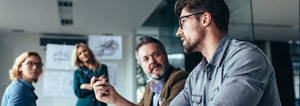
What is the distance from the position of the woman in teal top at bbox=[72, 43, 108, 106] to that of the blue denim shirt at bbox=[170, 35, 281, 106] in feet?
4.08

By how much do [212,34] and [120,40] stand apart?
136 cm

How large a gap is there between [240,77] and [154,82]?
1049 mm

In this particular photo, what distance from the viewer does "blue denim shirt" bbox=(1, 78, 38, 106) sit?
75.5 inches

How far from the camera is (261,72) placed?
0.86m

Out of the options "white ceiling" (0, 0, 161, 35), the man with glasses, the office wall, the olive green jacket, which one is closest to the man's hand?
the man with glasses

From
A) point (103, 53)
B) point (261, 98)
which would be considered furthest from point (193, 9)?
point (103, 53)

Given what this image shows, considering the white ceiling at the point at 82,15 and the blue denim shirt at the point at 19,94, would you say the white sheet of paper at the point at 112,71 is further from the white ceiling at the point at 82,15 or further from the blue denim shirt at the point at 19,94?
the blue denim shirt at the point at 19,94

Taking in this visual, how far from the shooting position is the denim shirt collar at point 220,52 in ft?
3.41

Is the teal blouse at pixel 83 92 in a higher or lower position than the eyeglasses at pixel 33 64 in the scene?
lower

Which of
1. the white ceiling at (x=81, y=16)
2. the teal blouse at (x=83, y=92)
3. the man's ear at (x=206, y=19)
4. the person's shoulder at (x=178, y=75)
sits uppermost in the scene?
the white ceiling at (x=81, y=16)

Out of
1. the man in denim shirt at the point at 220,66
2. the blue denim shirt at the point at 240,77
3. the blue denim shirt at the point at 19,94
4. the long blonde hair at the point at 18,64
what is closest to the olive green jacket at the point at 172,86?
the man in denim shirt at the point at 220,66

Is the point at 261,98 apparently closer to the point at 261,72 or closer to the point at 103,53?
the point at 261,72

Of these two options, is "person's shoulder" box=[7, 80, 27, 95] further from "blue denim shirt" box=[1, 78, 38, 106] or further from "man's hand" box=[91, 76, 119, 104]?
"man's hand" box=[91, 76, 119, 104]

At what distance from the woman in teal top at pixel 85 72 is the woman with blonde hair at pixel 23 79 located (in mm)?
291
